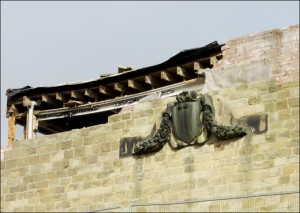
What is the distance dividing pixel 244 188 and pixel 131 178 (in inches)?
123

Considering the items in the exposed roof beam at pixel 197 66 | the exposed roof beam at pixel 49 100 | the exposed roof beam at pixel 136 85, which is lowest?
the exposed roof beam at pixel 49 100

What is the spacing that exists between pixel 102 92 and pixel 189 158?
6.44 m

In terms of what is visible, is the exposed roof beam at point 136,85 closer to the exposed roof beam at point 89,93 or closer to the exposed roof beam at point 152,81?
the exposed roof beam at point 152,81

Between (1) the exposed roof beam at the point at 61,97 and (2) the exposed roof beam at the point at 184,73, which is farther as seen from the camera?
(1) the exposed roof beam at the point at 61,97

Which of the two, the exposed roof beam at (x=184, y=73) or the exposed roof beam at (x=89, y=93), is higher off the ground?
the exposed roof beam at (x=184, y=73)

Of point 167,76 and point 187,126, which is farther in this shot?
point 167,76

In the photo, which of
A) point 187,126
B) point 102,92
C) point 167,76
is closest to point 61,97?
point 102,92

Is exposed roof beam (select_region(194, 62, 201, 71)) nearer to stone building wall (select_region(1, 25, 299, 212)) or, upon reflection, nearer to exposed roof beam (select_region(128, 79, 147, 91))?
exposed roof beam (select_region(128, 79, 147, 91))

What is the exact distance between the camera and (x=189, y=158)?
2772 centimetres

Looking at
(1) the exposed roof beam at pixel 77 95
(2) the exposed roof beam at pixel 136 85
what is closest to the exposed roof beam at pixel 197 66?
(2) the exposed roof beam at pixel 136 85

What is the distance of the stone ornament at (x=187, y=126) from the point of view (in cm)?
2731

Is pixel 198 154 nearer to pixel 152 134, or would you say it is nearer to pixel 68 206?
pixel 152 134

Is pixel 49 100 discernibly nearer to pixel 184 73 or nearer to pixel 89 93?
pixel 89 93

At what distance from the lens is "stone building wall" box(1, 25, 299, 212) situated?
26.5 metres
